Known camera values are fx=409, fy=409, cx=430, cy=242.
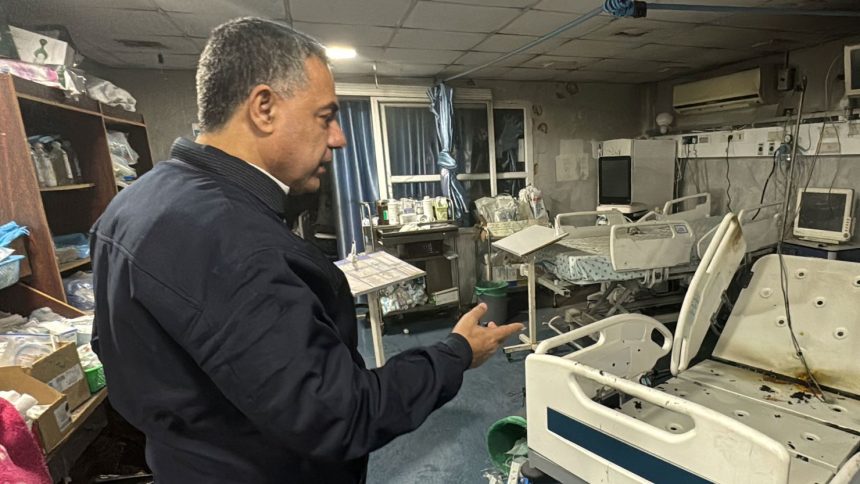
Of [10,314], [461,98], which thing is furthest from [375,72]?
[10,314]

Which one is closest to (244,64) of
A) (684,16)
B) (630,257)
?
(630,257)

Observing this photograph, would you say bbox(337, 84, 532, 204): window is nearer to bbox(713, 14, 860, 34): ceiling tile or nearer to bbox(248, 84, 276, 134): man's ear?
bbox(713, 14, 860, 34): ceiling tile

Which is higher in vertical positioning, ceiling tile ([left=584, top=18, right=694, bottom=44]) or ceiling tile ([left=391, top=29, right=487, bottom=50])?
ceiling tile ([left=391, top=29, right=487, bottom=50])

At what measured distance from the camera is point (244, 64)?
0.70 meters

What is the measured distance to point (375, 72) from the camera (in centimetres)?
385

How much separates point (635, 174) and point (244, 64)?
176 inches

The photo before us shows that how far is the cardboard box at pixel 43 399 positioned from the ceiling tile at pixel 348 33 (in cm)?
219

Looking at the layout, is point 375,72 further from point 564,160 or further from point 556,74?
point 564,160

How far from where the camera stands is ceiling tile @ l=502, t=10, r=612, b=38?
8.36 ft

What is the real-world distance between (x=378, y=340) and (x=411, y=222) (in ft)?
6.26

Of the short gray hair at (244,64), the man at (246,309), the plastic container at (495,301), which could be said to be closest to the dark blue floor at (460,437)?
the plastic container at (495,301)

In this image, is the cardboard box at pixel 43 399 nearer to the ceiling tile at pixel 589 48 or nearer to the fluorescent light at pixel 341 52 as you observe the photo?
the fluorescent light at pixel 341 52

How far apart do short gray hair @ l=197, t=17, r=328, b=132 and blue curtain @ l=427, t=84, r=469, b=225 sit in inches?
136

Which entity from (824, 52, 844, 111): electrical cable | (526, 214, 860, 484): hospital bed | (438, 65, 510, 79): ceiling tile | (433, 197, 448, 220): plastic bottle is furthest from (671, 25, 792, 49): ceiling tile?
(433, 197, 448, 220): plastic bottle
